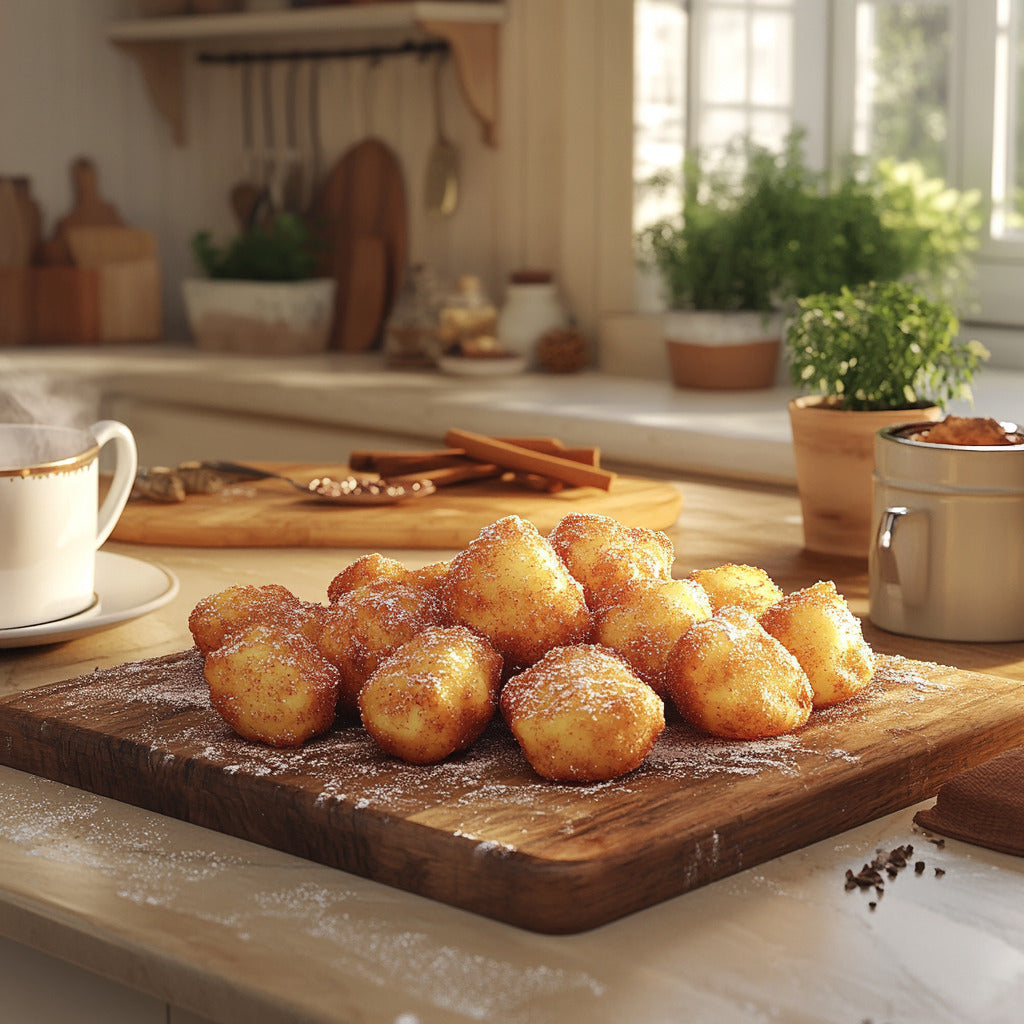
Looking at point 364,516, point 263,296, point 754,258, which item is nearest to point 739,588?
point 364,516

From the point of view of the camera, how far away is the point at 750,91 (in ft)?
9.35

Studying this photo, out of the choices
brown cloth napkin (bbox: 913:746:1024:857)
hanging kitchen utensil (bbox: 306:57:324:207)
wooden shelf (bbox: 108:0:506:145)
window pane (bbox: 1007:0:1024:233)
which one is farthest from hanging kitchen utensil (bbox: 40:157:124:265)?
brown cloth napkin (bbox: 913:746:1024:857)

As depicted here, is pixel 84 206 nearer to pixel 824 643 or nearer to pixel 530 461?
pixel 530 461

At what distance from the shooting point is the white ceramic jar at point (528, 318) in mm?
2822

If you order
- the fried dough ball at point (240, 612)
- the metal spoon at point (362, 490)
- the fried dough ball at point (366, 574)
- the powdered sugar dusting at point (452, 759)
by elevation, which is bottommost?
the powdered sugar dusting at point (452, 759)

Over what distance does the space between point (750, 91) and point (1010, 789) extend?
2395 mm

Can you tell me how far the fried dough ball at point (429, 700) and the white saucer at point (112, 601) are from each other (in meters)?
0.29

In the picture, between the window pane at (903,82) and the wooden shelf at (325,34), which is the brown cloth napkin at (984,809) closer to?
the window pane at (903,82)

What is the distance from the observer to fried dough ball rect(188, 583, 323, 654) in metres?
0.77

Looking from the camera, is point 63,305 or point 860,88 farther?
point 63,305

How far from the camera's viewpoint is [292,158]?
3.37 m

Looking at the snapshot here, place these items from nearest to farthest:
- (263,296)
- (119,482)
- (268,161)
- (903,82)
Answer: (119,482) → (903,82) → (263,296) → (268,161)

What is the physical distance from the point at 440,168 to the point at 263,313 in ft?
1.51

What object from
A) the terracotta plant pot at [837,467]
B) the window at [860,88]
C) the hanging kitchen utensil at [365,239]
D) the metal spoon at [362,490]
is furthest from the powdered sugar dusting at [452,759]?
the hanging kitchen utensil at [365,239]
